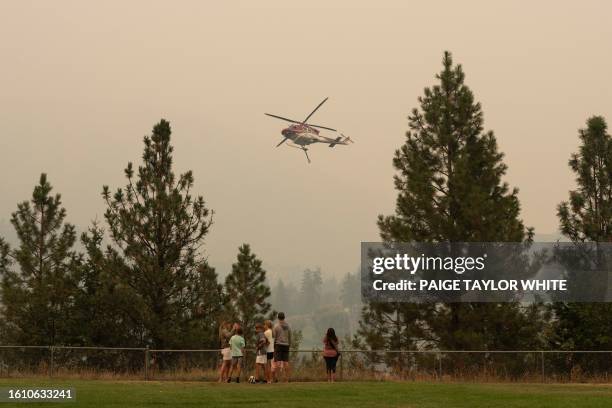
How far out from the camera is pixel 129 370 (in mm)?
35406

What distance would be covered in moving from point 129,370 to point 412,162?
59.9 feet

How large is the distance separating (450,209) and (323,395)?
872 inches

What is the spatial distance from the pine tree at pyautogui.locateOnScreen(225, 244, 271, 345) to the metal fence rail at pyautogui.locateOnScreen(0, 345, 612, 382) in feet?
79.5

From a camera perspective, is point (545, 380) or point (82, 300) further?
point (82, 300)

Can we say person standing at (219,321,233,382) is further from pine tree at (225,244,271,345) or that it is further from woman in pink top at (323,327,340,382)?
pine tree at (225,244,271,345)

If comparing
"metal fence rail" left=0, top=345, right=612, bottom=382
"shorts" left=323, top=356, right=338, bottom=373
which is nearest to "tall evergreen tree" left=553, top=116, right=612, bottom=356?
"metal fence rail" left=0, top=345, right=612, bottom=382

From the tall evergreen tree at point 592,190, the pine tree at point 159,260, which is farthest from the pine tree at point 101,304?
the tall evergreen tree at point 592,190

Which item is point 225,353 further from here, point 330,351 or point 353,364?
point 353,364

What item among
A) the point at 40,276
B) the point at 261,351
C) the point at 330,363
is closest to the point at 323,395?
the point at 261,351

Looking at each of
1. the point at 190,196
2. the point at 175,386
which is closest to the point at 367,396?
the point at 175,386

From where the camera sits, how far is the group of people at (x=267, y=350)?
29.8 metres

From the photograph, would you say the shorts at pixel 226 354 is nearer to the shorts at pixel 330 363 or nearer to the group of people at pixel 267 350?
the group of people at pixel 267 350

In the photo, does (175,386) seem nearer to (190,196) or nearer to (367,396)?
(367,396)

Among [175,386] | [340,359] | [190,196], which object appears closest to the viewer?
[175,386]
